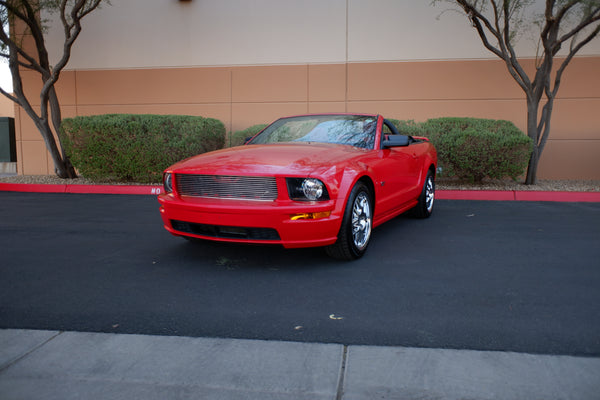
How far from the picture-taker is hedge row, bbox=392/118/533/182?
29.4 feet

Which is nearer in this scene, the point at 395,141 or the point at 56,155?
the point at 395,141

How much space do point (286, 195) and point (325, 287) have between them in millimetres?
805

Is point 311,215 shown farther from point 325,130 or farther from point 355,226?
point 325,130

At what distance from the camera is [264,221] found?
3.88 m

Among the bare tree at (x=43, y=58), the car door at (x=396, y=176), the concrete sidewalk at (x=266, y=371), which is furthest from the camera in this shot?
the bare tree at (x=43, y=58)

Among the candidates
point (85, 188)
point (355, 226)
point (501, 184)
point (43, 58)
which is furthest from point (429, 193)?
point (43, 58)

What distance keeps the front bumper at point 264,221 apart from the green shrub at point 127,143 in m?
6.12

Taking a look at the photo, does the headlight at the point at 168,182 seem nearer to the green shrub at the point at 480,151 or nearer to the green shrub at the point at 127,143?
the green shrub at the point at 127,143

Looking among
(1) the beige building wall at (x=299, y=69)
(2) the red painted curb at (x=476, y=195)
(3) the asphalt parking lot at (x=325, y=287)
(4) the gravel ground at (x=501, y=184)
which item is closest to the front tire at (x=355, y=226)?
(3) the asphalt parking lot at (x=325, y=287)

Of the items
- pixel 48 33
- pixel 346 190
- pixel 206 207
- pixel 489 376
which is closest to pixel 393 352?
pixel 489 376

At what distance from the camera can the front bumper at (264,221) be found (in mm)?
3869

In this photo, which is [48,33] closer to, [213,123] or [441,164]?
[213,123]

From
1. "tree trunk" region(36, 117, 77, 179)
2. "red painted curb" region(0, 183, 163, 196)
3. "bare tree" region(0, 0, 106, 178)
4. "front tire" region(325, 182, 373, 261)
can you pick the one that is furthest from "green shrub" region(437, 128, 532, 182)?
"tree trunk" region(36, 117, 77, 179)

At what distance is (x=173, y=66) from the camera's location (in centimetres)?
1199
